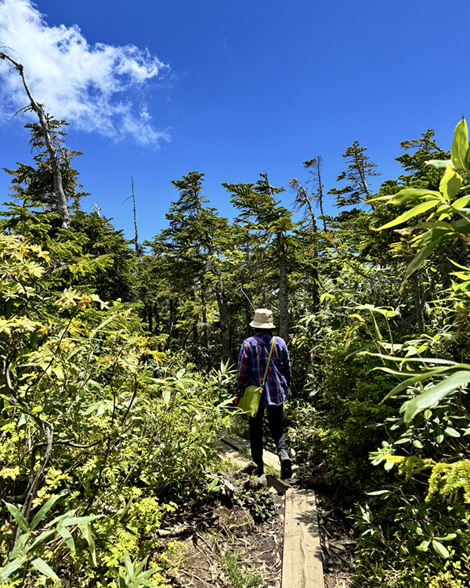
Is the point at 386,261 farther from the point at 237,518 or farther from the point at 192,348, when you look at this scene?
the point at 192,348

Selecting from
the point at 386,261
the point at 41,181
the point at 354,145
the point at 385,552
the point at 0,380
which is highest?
the point at 354,145

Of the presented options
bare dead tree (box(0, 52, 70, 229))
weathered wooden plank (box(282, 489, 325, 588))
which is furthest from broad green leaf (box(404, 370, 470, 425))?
bare dead tree (box(0, 52, 70, 229))

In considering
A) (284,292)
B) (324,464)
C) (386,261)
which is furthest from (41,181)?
(324,464)

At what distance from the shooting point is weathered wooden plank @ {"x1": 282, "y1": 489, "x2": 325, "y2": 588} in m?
2.57

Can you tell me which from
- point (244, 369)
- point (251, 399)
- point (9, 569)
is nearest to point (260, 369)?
point (244, 369)

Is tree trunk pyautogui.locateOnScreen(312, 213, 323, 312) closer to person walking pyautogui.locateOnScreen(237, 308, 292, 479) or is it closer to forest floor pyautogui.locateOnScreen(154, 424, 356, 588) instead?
person walking pyautogui.locateOnScreen(237, 308, 292, 479)

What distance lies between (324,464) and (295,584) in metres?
2.01

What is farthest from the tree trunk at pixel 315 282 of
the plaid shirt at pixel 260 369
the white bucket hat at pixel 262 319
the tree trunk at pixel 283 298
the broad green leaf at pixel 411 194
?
the broad green leaf at pixel 411 194

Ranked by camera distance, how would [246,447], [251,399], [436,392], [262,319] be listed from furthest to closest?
[246,447] → [262,319] → [251,399] → [436,392]

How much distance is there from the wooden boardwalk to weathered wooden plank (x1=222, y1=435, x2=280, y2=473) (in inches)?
32.7

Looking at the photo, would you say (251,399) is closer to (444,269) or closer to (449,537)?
(449,537)

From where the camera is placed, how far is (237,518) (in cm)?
318

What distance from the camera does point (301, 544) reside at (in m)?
2.94

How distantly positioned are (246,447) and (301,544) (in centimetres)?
235
